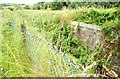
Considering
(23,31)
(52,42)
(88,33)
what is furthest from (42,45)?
(88,33)

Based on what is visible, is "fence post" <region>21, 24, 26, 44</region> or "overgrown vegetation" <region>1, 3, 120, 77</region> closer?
"overgrown vegetation" <region>1, 3, 120, 77</region>

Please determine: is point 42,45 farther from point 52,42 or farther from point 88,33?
point 88,33

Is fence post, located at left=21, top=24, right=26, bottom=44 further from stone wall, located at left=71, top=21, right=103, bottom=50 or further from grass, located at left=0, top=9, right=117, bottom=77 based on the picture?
stone wall, located at left=71, top=21, right=103, bottom=50

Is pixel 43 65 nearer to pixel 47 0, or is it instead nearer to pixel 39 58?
pixel 39 58

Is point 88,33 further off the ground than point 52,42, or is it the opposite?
point 88,33

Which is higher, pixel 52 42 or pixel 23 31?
pixel 23 31

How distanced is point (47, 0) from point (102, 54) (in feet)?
2.87

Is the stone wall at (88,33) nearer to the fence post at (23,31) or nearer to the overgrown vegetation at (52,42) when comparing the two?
the overgrown vegetation at (52,42)

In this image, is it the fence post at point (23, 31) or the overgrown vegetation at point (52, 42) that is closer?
the overgrown vegetation at point (52, 42)

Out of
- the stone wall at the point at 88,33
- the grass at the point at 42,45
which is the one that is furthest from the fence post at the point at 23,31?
the stone wall at the point at 88,33

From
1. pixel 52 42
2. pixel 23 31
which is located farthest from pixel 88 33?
pixel 23 31

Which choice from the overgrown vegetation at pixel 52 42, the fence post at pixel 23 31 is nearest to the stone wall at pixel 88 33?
the overgrown vegetation at pixel 52 42

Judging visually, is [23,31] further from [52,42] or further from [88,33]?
[88,33]

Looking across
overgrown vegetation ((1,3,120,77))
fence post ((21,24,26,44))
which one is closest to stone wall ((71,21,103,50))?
overgrown vegetation ((1,3,120,77))
